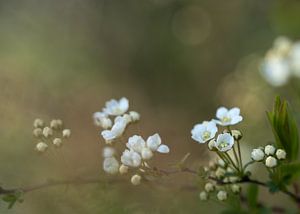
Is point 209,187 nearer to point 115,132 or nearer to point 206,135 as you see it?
point 206,135

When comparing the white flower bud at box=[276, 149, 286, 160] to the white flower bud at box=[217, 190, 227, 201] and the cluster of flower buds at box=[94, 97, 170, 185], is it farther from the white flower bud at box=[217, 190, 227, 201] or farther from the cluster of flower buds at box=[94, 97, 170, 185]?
the cluster of flower buds at box=[94, 97, 170, 185]

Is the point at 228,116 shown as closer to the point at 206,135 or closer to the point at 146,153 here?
Answer: the point at 206,135

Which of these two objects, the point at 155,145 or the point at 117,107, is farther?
the point at 117,107

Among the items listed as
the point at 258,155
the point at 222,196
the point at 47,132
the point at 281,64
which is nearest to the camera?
the point at 258,155

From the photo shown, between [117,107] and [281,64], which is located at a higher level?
[281,64]

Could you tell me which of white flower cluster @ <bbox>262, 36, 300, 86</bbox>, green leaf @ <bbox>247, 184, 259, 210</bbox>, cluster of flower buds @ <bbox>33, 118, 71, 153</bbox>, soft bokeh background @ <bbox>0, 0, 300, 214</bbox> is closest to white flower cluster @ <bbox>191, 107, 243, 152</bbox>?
green leaf @ <bbox>247, 184, 259, 210</bbox>

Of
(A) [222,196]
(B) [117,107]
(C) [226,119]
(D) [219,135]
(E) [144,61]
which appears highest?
(E) [144,61]

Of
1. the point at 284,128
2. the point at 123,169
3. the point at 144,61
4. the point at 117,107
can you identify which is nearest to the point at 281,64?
the point at 144,61

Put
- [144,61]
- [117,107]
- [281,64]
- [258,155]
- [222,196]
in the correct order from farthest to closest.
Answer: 1. [144,61]
2. [281,64]
3. [117,107]
4. [222,196]
5. [258,155]

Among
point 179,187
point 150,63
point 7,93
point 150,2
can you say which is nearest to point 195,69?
point 150,63
